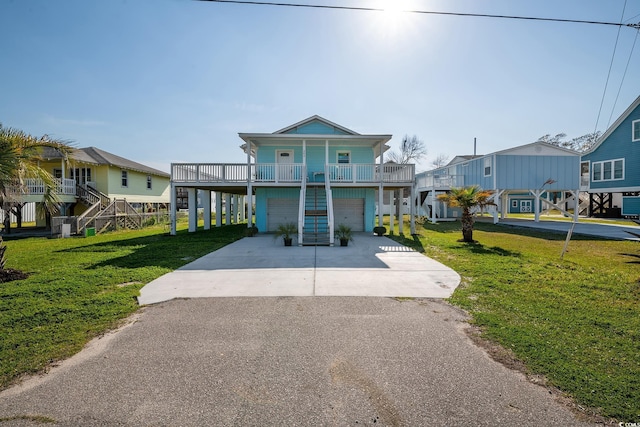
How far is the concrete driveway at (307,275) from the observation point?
5.81 m

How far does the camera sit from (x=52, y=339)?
3.73 m

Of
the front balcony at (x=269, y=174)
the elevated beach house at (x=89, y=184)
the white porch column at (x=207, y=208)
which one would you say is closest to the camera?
the front balcony at (x=269, y=174)

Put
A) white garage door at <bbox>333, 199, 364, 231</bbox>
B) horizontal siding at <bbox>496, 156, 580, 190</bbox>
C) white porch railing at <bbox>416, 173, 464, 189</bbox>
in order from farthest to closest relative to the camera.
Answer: white porch railing at <bbox>416, 173, 464, 189</bbox>, horizontal siding at <bbox>496, 156, 580, 190</bbox>, white garage door at <bbox>333, 199, 364, 231</bbox>

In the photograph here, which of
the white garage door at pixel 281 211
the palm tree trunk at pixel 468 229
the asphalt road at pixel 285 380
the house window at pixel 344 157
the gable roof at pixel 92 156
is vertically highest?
the gable roof at pixel 92 156

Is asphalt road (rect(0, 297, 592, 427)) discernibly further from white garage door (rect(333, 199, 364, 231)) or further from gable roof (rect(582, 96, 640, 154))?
gable roof (rect(582, 96, 640, 154))

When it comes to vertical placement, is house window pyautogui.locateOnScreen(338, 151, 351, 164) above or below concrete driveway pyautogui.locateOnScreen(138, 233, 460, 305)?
above

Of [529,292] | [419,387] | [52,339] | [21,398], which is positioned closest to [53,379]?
[21,398]

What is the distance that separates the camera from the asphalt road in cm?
244

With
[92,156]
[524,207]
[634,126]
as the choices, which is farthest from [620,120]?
[92,156]

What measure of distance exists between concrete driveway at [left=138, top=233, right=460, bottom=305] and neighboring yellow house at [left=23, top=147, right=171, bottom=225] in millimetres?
13756

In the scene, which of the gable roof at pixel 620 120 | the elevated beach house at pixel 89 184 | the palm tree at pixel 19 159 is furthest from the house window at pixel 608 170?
the elevated beach house at pixel 89 184

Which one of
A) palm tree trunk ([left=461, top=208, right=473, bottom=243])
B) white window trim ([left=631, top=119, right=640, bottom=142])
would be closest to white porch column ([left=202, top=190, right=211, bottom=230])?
palm tree trunk ([left=461, top=208, right=473, bottom=243])

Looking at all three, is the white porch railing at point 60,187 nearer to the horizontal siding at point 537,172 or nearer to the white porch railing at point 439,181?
the white porch railing at point 439,181

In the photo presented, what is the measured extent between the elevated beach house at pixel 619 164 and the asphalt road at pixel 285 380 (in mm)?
26742
